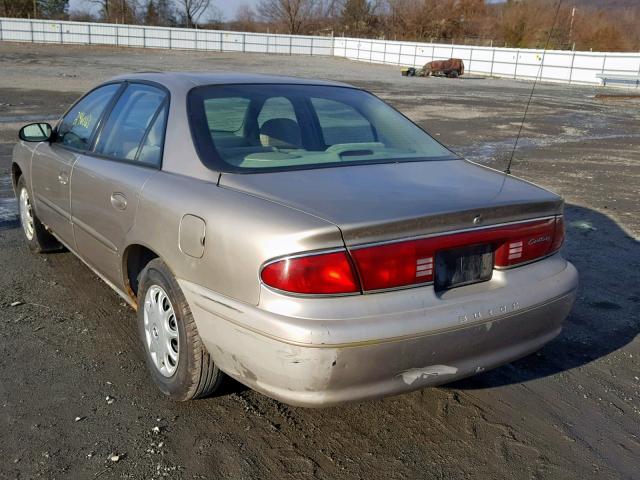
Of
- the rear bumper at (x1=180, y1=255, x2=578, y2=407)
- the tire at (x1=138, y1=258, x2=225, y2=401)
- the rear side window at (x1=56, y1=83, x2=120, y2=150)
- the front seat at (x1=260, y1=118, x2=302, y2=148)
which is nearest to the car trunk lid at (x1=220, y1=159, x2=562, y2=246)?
the rear bumper at (x1=180, y1=255, x2=578, y2=407)

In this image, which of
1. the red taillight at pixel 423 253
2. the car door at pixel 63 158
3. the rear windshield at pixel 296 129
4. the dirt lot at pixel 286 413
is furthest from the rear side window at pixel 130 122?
the red taillight at pixel 423 253

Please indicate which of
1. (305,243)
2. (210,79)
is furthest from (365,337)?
(210,79)

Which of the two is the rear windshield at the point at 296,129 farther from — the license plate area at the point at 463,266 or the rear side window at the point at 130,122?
the license plate area at the point at 463,266

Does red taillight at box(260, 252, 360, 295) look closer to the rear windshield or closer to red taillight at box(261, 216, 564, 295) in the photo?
red taillight at box(261, 216, 564, 295)

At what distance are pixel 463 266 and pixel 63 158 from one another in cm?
291

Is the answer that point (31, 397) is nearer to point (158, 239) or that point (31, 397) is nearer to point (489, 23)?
point (158, 239)

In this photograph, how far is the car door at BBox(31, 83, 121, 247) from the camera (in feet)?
14.0

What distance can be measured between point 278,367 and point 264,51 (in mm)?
57433

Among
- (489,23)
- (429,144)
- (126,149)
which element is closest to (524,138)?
(429,144)

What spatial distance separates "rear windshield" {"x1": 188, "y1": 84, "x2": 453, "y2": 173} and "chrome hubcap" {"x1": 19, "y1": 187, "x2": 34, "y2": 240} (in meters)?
2.53

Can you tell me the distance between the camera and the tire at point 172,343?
2.97m

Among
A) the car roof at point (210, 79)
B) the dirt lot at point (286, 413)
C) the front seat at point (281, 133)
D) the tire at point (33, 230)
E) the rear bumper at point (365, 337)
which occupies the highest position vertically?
the car roof at point (210, 79)

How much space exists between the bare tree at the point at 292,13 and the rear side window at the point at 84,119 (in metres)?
83.8

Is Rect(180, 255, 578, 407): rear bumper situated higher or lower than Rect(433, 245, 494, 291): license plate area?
lower
